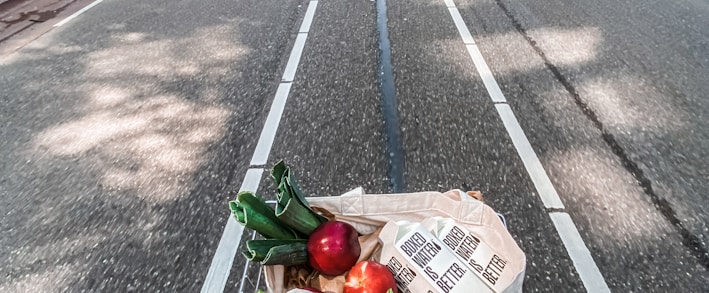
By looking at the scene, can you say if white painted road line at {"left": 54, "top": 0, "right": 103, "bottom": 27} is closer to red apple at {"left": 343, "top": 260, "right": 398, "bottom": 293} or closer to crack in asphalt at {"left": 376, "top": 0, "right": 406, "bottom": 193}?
crack in asphalt at {"left": 376, "top": 0, "right": 406, "bottom": 193}

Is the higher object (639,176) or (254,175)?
(254,175)

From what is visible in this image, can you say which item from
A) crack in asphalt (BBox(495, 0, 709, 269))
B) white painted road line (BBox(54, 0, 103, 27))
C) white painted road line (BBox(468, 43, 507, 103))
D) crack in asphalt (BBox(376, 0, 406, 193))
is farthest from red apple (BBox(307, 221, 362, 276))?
white painted road line (BBox(54, 0, 103, 27))

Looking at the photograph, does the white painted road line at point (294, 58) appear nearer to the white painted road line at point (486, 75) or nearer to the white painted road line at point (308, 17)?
the white painted road line at point (308, 17)

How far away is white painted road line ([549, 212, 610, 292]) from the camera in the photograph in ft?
8.32

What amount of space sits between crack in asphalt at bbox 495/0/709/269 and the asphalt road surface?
0.01 metres

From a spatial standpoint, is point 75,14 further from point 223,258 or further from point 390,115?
point 223,258

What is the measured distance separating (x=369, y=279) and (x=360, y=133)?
2098 millimetres

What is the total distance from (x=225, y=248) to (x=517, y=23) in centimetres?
440

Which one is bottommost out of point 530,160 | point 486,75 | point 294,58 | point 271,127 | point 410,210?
point 530,160

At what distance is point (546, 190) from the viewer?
3154 millimetres

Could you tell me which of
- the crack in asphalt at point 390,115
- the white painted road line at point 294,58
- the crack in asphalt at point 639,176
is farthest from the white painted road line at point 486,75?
the white painted road line at point 294,58

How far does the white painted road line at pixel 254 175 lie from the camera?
2.68 metres

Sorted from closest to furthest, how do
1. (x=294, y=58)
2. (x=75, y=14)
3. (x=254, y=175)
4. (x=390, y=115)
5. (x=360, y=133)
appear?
(x=254, y=175) → (x=360, y=133) → (x=390, y=115) → (x=294, y=58) → (x=75, y=14)

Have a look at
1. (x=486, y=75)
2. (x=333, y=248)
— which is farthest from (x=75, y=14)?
(x=333, y=248)
